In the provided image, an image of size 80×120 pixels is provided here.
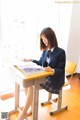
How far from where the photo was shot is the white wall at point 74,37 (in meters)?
3.28

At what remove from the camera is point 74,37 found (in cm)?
343

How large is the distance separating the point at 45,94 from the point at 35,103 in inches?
39.1

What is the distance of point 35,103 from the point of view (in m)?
1.88

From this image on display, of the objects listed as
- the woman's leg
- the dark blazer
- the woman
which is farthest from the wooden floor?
the dark blazer

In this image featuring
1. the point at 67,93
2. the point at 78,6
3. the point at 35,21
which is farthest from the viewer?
the point at 78,6

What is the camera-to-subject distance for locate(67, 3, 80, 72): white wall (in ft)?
10.8

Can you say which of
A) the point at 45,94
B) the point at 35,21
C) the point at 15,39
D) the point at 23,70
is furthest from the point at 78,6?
the point at 23,70

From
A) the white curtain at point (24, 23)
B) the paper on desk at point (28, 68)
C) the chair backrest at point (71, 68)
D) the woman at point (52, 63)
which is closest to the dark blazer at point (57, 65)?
the woman at point (52, 63)

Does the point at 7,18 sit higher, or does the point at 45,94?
the point at 7,18

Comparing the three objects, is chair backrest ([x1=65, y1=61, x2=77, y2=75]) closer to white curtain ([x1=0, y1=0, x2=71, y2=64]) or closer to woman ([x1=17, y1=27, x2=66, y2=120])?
woman ([x1=17, y1=27, x2=66, y2=120])

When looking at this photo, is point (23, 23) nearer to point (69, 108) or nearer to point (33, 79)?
point (33, 79)

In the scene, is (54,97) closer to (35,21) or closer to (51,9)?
(35,21)

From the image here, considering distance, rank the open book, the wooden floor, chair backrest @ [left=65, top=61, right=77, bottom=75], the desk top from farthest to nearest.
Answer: chair backrest @ [left=65, top=61, right=77, bottom=75]
the wooden floor
the open book
the desk top

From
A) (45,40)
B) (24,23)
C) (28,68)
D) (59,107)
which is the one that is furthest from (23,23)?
(59,107)
